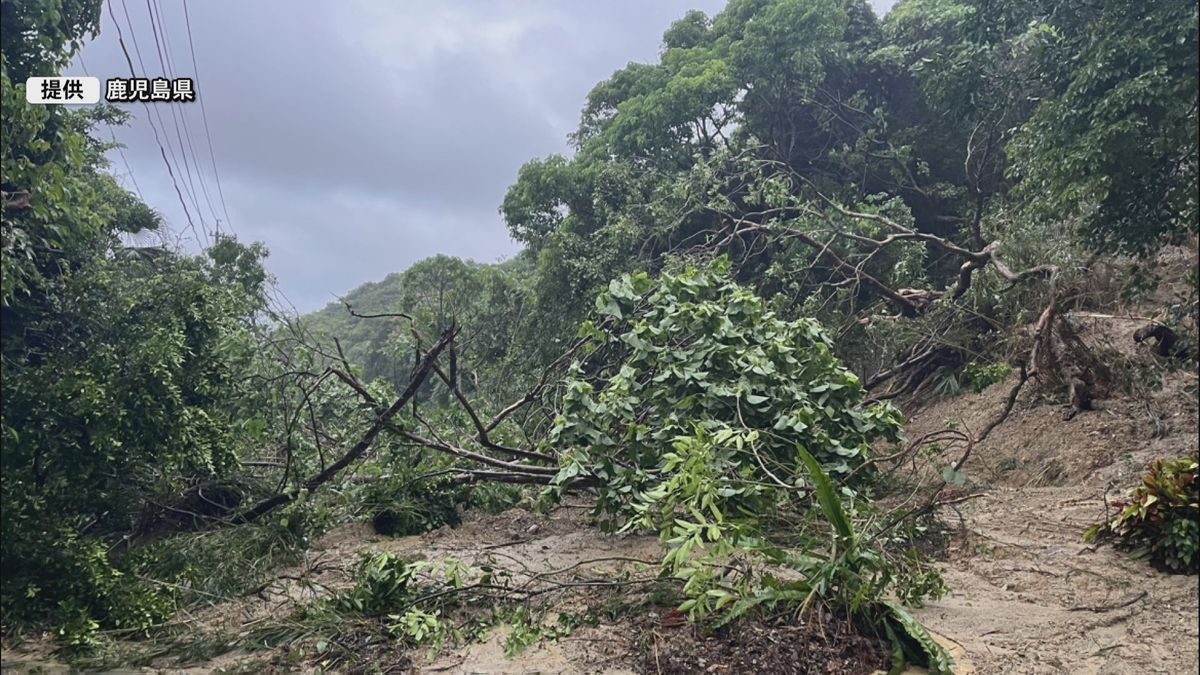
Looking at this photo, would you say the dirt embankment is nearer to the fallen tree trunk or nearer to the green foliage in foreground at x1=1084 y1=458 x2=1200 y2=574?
the green foliage in foreground at x1=1084 y1=458 x2=1200 y2=574

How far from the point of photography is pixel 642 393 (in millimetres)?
6023

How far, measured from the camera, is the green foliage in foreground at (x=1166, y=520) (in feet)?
13.4

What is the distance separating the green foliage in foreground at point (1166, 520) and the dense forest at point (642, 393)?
17 mm

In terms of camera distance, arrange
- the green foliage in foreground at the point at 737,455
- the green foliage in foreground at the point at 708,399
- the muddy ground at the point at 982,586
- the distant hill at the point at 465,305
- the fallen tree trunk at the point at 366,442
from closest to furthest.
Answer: the muddy ground at the point at 982,586, the green foliage in foreground at the point at 737,455, the green foliage in foreground at the point at 708,399, the fallen tree trunk at the point at 366,442, the distant hill at the point at 465,305

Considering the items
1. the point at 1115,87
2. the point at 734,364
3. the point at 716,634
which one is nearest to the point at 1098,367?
the point at 1115,87

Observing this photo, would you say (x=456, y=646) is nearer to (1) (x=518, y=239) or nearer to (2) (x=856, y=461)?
(2) (x=856, y=461)

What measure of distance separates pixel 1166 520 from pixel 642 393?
3.32m

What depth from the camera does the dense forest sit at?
3557 mm

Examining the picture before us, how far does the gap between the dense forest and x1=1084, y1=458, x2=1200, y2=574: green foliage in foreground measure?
17mm

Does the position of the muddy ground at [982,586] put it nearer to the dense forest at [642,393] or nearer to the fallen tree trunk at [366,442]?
the dense forest at [642,393]

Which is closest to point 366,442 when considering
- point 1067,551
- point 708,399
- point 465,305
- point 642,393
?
point 642,393

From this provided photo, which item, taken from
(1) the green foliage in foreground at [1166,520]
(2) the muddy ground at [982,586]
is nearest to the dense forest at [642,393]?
(1) the green foliage in foreground at [1166,520]

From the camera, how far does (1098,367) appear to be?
7.31 metres

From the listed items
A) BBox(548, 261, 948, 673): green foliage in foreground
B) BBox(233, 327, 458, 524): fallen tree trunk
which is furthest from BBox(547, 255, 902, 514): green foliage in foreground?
BBox(233, 327, 458, 524): fallen tree trunk
